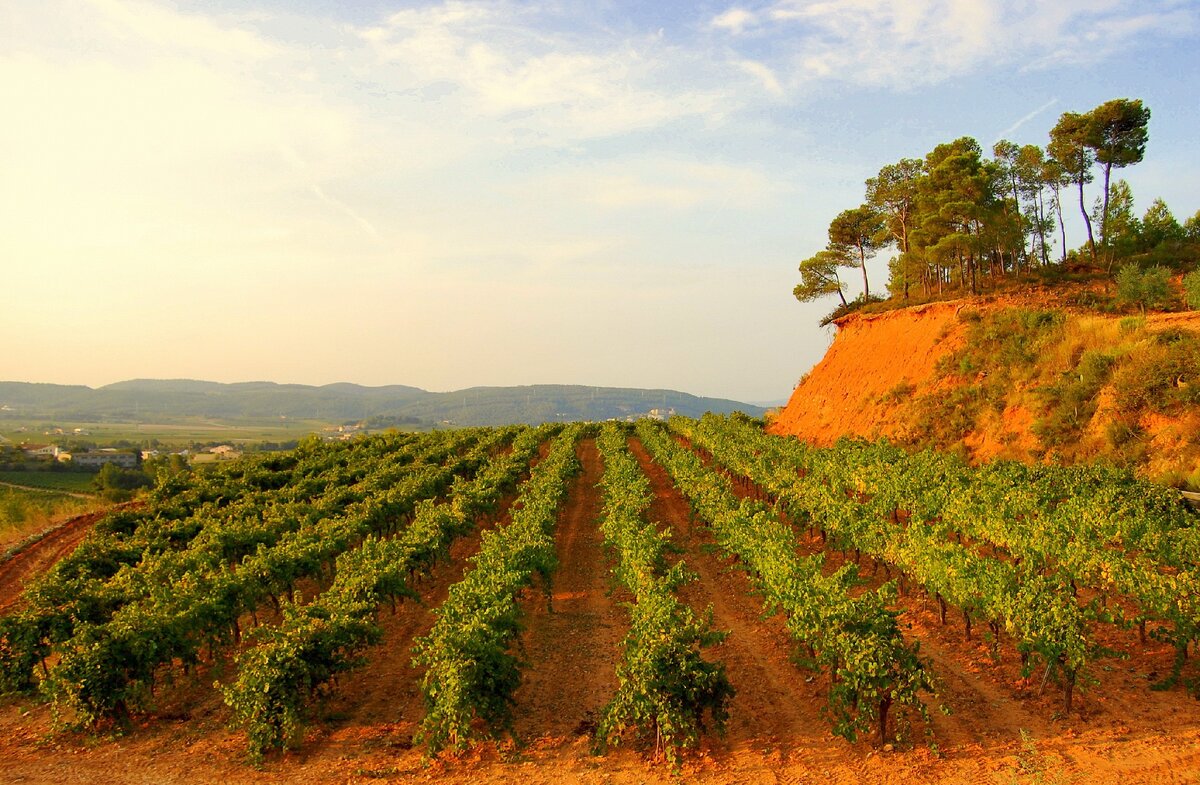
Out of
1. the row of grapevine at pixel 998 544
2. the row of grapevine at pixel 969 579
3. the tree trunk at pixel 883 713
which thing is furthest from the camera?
the row of grapevine at pixel 998 544

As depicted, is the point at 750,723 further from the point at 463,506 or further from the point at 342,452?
the point at 342,452

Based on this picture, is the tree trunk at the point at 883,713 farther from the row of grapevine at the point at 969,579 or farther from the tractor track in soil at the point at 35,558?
the tractor track in soil at the point at 35,558

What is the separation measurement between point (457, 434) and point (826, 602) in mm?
47864

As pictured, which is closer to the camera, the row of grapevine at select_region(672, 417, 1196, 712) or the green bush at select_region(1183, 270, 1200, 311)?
the row of grapevine at select_region(672, 417, 1196, 712)

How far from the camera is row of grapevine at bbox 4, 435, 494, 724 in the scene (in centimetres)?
967

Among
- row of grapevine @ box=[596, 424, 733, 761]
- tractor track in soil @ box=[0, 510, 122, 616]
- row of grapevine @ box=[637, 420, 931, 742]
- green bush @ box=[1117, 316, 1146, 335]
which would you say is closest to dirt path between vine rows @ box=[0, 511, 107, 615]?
tractor track in soil @ box=[0, 510, 122, 616]

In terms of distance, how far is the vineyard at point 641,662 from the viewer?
8.94 metres

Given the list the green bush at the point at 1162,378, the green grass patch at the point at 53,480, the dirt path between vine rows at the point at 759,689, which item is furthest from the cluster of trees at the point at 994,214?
the green grass patch at the point at 53,480

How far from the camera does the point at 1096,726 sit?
30.6 ft

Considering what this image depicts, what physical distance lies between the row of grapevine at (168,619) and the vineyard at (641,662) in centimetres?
5

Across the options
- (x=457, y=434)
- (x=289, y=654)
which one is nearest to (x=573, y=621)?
(x=289, y=654)

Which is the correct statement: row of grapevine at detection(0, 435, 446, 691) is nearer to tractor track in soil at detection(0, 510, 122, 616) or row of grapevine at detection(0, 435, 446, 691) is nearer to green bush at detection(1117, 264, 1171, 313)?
tractor track in soil at detection(0, 510, 122, 616)

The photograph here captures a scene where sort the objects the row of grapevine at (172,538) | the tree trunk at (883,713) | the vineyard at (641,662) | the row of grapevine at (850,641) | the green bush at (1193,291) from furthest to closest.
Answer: the green bush at (1193,291) → the row of grapevine at (172,538) → the tree trunk at (883,713) → the vineyard at (641,662) → the row of grapevine at (850,641)

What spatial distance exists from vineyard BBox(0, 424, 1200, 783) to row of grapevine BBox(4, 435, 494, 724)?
52 mm
